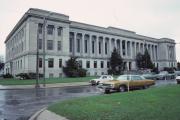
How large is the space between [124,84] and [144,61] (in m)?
65.2

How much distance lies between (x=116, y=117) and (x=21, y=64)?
56104 millimetres

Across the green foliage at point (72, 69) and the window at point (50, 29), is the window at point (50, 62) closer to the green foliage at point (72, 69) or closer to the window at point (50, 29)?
the green foliage at point (72, 69)

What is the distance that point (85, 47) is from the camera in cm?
7244

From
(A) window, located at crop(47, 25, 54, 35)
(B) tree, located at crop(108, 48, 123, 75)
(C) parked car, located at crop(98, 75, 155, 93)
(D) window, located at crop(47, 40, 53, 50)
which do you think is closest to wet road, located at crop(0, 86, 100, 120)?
(C) parked car, located at crop(98, 75, 155, 93)

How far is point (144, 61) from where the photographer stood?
3201 inches

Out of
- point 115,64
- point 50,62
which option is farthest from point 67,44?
point 115,64

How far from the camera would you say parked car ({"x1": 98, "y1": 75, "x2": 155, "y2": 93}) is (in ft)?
60.1

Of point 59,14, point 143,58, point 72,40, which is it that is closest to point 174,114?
point 59,14

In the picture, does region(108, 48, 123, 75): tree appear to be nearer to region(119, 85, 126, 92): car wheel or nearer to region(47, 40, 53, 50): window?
region(47, 40, 53, 50): window

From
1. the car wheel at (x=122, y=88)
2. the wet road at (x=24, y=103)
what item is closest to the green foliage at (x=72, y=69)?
the wet road at (x=24, y=103)

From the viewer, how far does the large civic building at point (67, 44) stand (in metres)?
53.4

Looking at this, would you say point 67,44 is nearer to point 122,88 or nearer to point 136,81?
point 136,81

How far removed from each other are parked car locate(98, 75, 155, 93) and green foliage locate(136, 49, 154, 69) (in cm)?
6182

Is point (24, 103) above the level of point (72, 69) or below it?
below
